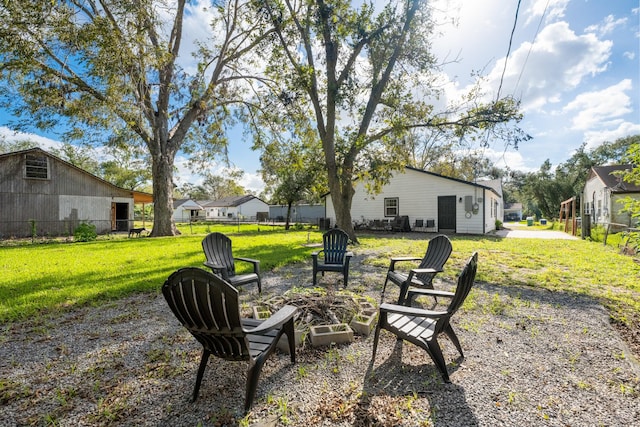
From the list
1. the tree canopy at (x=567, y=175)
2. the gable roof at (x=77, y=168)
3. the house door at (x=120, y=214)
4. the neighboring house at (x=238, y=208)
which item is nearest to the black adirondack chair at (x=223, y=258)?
the gable roof at (x=77, y=168)

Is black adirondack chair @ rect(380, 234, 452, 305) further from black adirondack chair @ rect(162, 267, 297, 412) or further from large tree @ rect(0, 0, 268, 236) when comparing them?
large tree @ rect(0, 0, 268, 236)

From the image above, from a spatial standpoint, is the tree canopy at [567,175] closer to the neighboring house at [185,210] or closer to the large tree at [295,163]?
the large tree at [295,163]

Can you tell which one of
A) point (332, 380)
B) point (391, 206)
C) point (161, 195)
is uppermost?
point (161, 195)

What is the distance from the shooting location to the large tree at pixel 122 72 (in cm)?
732

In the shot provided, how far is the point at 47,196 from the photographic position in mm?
15492

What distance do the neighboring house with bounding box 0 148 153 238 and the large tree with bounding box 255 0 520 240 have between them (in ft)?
43.9

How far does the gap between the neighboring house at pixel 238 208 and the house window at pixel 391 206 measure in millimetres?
28484

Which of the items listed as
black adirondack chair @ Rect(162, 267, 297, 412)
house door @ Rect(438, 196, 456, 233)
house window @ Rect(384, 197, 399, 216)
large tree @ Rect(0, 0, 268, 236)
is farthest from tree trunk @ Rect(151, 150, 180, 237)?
house door @ Rect(438, 196, 456, 233)

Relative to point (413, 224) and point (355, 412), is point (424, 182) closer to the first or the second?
point (413, 224)

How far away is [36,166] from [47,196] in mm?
1621

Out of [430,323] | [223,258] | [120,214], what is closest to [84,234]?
[120,214]

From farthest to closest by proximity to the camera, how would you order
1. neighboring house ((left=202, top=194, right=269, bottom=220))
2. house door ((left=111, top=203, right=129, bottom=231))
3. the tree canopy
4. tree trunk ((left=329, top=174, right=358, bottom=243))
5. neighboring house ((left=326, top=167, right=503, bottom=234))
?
neighboring house ((left=202, top=194, right=269, bottom=220)) < the tree canopy < house door ((left=111, top=203, right=129, bottom=231)) < neighboring house ((left=326, top=167, right=503, bottom=234)) < tree trunk ((left=329, top=174, right=358, bottom=243))

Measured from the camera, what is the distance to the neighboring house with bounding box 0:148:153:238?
14352 mm

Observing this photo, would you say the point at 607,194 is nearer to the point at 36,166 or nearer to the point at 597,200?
the point at 597,200
